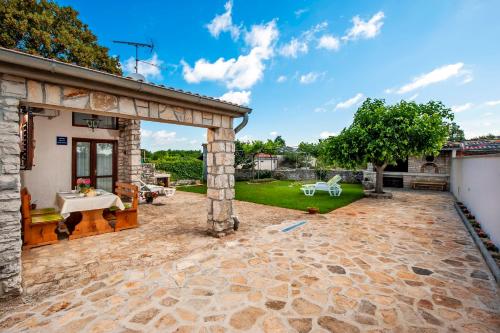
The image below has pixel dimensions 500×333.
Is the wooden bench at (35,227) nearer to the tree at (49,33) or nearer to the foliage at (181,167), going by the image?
the foliage at (181,167)

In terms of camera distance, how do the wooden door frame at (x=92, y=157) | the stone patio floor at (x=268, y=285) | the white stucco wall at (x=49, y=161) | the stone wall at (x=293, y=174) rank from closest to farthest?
the stone patio floor at (x=268, y=285), the white stucco wall at (x=49, y=161), the wooden door frame at (x=92, y=157), the stone wall at (x=293, y=174)

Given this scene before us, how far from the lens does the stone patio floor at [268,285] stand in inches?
94.3

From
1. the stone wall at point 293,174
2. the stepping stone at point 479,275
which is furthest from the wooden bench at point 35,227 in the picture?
the stone wall at point 293,174

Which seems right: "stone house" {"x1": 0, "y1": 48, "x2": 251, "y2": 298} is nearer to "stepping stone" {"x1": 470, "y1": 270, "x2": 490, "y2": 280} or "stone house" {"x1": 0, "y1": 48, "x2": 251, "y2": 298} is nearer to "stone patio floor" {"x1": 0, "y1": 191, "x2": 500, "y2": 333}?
"stone patio floor" {"x1": 0, "y1": 191, "x2": 500, "y2": 333}

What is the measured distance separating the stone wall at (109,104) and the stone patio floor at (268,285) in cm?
246

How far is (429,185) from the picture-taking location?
14.0 meters

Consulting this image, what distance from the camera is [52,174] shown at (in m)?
7.04

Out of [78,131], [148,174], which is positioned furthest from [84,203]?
[148,174]

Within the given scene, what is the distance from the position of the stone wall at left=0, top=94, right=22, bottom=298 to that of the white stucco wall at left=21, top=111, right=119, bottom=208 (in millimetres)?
5004

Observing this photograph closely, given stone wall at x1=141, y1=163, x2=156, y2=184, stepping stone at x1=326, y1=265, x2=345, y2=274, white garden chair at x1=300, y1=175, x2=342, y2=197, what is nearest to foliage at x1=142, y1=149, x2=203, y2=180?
stone wall at x1=141, y1=163, x2=156, y2=184

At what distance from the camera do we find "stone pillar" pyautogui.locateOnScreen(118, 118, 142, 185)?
335 inches

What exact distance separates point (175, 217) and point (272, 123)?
20.6 meters

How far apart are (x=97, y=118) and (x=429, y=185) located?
1764cm

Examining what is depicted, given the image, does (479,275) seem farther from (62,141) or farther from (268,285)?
(62,141)
